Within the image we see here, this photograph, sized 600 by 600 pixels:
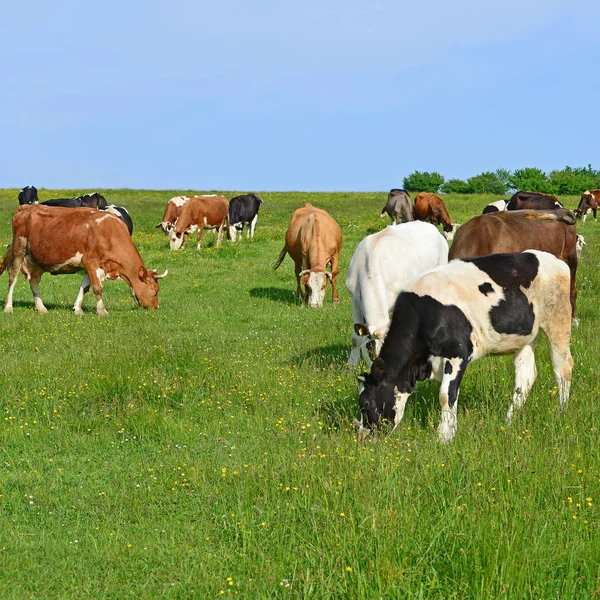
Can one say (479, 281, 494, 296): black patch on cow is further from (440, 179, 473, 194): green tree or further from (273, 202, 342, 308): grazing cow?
(440, 179, 473, 194): green tree

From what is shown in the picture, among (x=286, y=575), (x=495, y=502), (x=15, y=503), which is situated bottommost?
(x=15, y=503)

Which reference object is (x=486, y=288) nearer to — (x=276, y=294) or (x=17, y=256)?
(x=276, y=294)

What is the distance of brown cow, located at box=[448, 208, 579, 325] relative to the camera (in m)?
12.5

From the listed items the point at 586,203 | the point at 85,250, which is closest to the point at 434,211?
the point at 586,203

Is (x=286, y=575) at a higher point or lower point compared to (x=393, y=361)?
lower

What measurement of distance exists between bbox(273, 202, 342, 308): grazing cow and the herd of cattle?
3 centimetres

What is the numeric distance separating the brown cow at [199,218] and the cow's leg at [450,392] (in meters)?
24.9

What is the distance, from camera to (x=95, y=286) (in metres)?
16.3

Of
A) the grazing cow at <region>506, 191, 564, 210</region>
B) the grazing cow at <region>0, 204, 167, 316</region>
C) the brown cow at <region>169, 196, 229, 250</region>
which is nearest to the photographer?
the grazing cow at <region>0, 204, 167, 316</region>

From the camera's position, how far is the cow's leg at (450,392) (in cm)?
709

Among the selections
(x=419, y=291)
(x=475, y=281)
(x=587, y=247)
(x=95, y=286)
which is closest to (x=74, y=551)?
Result: (x=419, y=291)

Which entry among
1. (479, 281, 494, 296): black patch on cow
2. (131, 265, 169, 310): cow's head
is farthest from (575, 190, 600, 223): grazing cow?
(479, 281, 494, 296): black patch on cow

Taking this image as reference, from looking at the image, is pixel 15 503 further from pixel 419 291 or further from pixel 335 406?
pixel 419 291

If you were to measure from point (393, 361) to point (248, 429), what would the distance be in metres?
1.73
